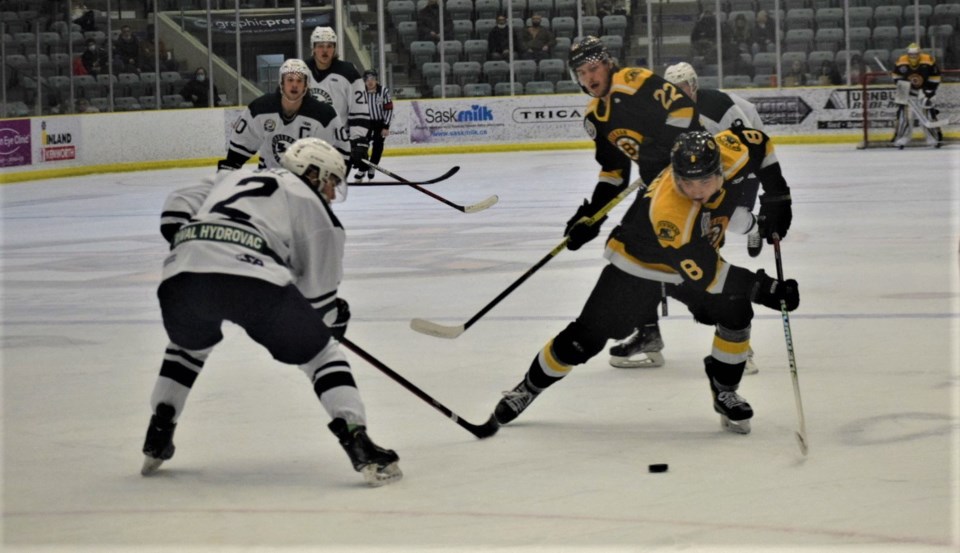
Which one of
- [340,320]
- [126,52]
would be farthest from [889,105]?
[340,320]

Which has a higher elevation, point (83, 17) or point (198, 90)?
point (83, 17)

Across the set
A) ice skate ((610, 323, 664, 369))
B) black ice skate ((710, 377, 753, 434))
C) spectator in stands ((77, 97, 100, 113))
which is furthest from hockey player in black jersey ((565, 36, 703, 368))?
spectator in stands ((77, 97, 100, 113))

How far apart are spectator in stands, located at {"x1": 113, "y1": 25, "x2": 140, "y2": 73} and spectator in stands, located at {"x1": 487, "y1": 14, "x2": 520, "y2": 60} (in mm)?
4613

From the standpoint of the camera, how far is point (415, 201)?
12.1 metres

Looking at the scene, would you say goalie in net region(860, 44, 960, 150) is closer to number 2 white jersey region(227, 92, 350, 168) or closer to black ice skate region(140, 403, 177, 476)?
number 2 white jersey region(227, 92, 350, 168)

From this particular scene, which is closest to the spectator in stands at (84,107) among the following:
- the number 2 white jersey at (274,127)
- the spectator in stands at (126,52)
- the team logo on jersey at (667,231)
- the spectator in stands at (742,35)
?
the spectator in stands at (126,52)

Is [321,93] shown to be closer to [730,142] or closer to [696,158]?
[730,142]

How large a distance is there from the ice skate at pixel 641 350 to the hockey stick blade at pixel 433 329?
55 centimetres

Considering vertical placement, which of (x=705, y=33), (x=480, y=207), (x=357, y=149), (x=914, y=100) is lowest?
(x=480, y=207)

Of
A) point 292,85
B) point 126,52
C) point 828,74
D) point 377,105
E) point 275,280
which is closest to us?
point 275,280

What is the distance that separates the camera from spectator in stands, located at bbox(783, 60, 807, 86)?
18.5m

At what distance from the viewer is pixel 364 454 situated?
3.39 m

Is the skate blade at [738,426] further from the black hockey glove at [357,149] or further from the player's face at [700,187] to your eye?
the black hockey glove at [357,149]

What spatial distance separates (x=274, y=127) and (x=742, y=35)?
1319 centimetres
